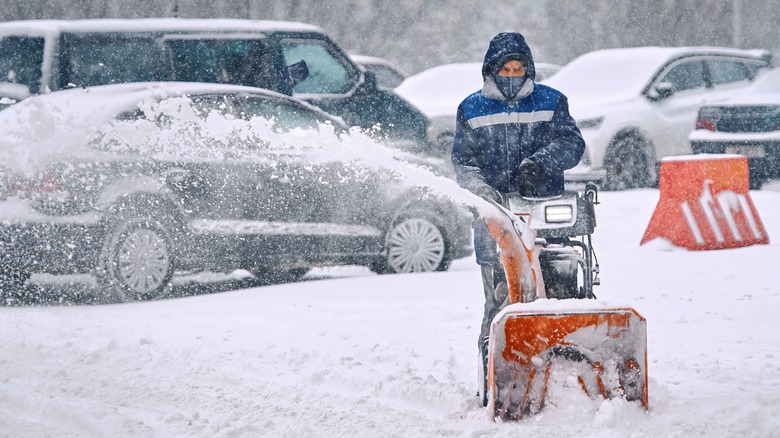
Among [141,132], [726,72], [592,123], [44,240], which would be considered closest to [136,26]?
[141,132]

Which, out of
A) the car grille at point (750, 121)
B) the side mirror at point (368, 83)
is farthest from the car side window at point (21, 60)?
the car grille at point (750, 121)

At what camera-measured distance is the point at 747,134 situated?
558 inches

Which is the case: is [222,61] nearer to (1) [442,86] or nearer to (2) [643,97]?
(2) [643,97]

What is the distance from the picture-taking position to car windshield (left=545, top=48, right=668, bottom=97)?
49.4ft

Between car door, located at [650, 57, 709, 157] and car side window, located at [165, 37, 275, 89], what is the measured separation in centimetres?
493

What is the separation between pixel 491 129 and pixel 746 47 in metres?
27.6

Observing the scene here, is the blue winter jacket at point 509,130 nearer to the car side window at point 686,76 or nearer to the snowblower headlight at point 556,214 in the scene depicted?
the snowblower headlight at point 556,214

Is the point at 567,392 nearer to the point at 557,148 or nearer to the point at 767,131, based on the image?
the point at 557,148

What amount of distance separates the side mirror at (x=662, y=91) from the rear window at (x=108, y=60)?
618 centimetres

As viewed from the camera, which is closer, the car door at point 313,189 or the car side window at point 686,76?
the car door at point 313,189

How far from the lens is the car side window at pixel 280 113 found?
956 centimetres

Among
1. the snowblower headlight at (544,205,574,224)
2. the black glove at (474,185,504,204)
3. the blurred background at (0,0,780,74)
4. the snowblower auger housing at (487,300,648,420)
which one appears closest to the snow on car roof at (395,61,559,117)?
the blurred background at (0,0,780,74)

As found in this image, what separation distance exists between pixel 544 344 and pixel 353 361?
1.84 meters

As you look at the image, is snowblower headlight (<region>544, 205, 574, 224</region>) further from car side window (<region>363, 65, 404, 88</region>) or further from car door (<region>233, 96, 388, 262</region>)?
car side window (<region>363, 65, 404, 88</region>)
